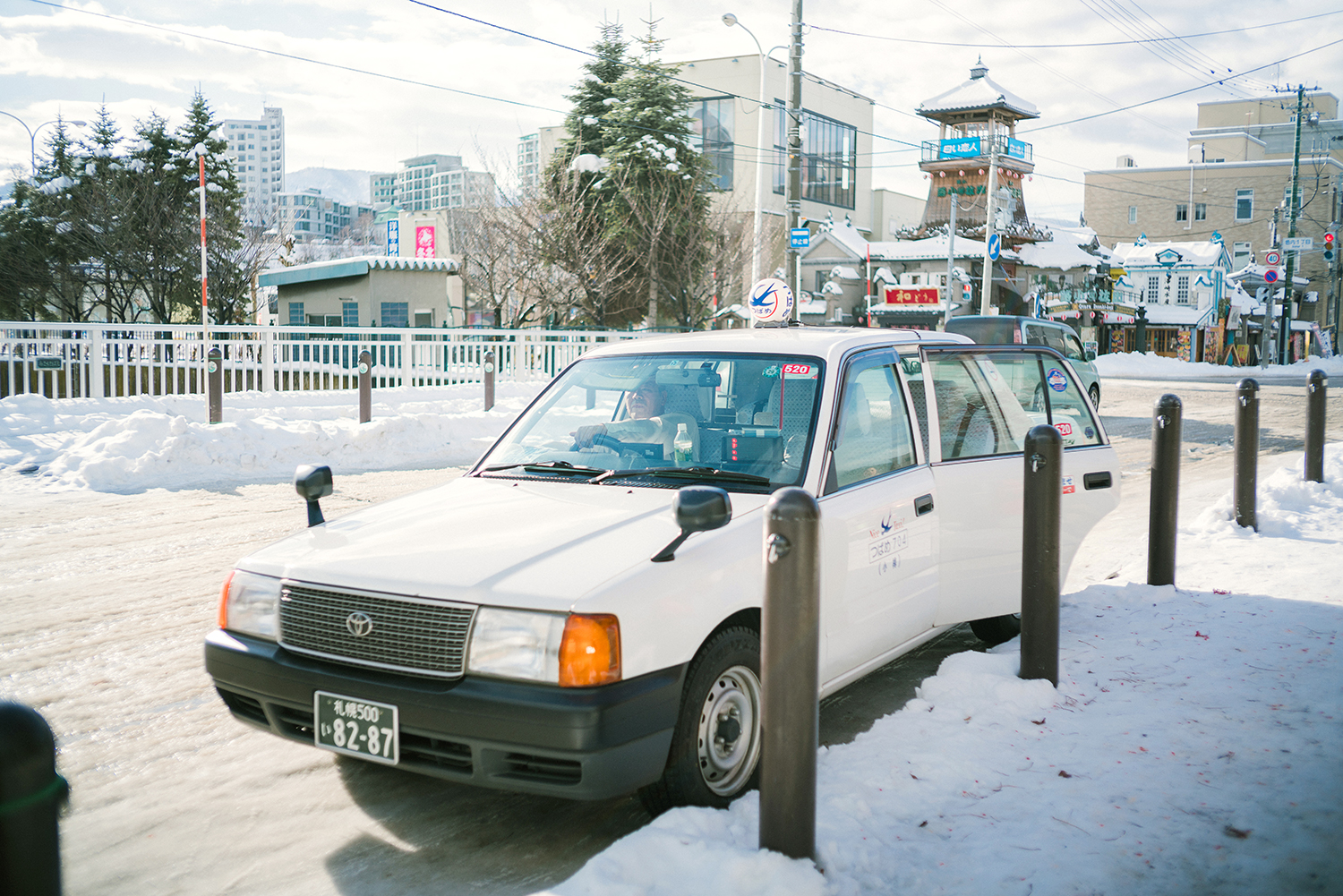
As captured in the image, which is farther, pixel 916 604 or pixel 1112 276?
pixel 1112 276

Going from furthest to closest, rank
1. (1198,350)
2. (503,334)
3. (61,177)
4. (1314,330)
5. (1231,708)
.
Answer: (1314,330)
(1198,350)
(61,177)
(503,334)
(1231,708)

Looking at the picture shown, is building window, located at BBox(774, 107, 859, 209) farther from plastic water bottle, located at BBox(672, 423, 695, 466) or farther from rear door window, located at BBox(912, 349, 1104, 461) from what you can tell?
plastic water bottle, located at BBox(672, 423, 695, 466)

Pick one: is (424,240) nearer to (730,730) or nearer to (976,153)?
(976,153)

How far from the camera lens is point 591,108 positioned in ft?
110

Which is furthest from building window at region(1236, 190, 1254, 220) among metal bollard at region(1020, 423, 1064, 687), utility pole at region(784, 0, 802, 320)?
metal bollard at region(1020, 423, 1064, 687)

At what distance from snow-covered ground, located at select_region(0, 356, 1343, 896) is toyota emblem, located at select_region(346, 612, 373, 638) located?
936 mm

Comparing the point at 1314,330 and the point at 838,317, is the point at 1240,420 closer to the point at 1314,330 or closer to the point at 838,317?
the point at 838,317

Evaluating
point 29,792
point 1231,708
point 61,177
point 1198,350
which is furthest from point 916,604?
point 1198,350

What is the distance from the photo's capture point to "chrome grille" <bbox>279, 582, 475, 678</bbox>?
3.08 meters

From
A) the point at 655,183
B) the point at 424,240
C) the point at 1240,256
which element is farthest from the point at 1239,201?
the point at 655,183

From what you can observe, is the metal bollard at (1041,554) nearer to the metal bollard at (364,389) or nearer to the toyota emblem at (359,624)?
the toyota emblem at (359,624)

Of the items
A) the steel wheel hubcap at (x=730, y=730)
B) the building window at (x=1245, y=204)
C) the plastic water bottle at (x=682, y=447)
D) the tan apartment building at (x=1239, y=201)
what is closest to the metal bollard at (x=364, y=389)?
the plastic water bottle at (x=682, y=447)

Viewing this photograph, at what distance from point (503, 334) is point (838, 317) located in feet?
115

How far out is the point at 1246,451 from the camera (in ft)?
23.2
